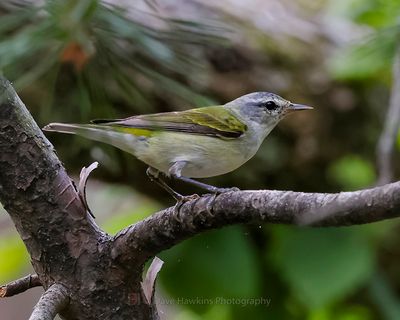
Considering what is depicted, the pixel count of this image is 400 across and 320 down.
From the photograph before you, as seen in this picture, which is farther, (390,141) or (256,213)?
(390,141)

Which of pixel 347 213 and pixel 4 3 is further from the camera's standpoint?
pixel 4 3

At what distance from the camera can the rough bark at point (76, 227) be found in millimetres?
1593

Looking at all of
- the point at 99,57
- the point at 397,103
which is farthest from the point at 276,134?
the point at 99,57

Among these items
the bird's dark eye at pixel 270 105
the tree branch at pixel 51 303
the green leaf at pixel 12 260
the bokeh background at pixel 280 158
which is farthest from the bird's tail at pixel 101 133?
the green leaf at pixel 12 260

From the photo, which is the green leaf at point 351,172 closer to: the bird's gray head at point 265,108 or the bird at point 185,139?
the bird's gray head at point 265,108

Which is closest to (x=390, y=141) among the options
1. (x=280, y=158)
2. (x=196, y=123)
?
(x=196, y=123)

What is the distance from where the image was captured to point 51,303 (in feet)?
5.31

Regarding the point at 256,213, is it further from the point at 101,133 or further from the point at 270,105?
the point at 270,105

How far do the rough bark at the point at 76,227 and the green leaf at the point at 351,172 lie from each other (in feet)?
7.18

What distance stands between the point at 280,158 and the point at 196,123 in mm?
1035

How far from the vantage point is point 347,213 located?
1228mm

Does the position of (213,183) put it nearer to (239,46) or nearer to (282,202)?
(239,46)

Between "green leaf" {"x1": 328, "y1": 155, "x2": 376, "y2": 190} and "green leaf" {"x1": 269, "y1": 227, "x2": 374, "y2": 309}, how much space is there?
324 mm

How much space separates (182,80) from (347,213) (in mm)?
2191
